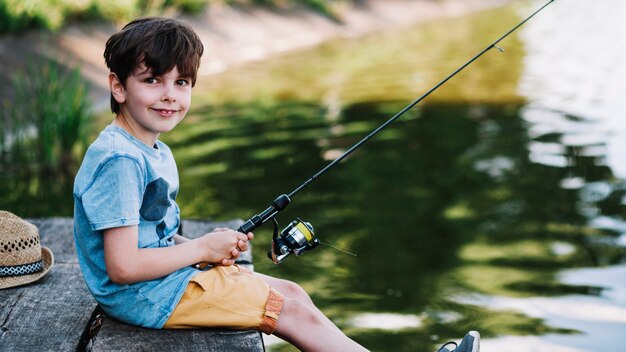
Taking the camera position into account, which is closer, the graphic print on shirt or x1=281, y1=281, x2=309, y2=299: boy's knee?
the graphic print on shirt

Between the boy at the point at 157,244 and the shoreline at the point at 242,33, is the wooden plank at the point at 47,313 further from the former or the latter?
the shoreline at the point at 242,33

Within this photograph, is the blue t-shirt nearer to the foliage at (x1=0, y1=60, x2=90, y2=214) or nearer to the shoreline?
the foliage at (x1=0, y1=60, x2=90, y2=214)

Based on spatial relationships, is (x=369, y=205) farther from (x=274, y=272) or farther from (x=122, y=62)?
(x=122, y=62)

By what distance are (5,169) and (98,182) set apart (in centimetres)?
455

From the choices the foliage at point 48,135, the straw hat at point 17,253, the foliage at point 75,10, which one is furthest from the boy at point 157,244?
the foliage at point 75,10

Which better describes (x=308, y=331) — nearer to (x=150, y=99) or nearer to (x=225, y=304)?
(x=225, y=304)

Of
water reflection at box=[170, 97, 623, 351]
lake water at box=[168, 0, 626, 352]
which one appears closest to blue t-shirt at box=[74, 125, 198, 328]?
lake water at box=[168, 0, 626, 352]

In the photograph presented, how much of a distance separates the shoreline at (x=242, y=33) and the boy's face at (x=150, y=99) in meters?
4.52

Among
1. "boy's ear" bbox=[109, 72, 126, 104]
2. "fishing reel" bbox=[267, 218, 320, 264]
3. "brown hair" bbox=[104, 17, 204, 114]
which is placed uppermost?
"brown hair" bbox=[104, 17, 204, 114]

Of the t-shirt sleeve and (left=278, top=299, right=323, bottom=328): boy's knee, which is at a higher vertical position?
the t-shirt sleeve

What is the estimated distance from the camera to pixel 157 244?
267cm

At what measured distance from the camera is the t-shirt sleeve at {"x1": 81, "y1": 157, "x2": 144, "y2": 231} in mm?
2451

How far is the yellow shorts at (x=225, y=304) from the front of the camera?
8.53 ft

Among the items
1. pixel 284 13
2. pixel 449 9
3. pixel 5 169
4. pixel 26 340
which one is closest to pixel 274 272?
pixel 26 340
